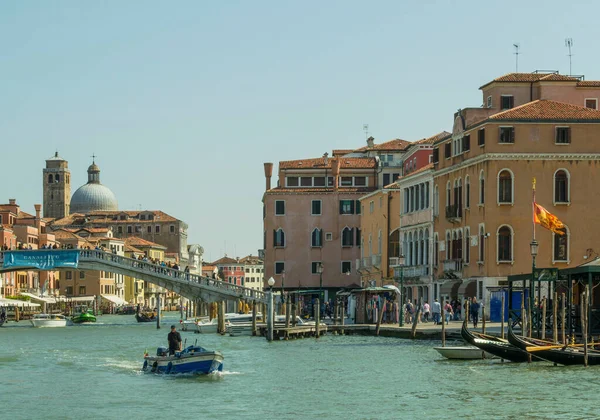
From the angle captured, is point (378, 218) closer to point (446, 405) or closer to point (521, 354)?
point (521, 354)

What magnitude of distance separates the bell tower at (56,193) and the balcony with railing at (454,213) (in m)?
126

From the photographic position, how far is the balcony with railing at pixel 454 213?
4919cm

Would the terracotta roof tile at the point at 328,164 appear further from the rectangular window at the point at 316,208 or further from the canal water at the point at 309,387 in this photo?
the canal water at the point at 309,387

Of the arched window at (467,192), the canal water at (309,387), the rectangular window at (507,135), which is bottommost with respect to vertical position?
the canal water at (309,387)

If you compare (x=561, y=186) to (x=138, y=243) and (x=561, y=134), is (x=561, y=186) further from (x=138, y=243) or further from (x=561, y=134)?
(x=138, y=243)

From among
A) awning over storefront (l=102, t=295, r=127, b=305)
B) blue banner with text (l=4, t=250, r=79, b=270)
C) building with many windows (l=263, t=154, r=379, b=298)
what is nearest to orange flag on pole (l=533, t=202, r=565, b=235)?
blue banner with text (l=4, t=250, r=79, b=270)

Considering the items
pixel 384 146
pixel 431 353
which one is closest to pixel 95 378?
pixel 431 353

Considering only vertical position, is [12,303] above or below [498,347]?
above

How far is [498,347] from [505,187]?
1428 centimetres

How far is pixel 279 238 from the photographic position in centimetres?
7338

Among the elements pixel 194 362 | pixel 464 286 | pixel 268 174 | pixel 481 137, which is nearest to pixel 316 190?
pixel 268 174

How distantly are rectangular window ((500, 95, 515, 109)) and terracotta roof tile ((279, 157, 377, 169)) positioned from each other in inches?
919

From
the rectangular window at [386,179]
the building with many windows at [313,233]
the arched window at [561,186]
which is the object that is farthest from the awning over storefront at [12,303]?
the arched window at [561,186]

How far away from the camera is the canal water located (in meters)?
24.7
